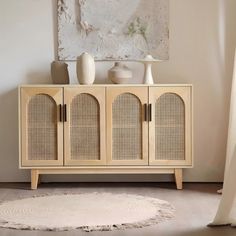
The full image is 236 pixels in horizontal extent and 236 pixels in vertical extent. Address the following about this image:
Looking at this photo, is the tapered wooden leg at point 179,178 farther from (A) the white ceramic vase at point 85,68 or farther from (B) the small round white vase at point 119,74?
(A) the white ceramic vase at point 85,68

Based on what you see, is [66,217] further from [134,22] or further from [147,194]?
[134,22]

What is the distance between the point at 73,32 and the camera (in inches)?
193

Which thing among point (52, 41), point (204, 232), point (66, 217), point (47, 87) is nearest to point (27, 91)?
point (47, 87)

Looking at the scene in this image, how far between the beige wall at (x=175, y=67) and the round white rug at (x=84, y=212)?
926 millimetres

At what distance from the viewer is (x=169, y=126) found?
15.1ft

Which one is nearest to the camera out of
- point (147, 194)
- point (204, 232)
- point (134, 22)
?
Result: point (204, 232)

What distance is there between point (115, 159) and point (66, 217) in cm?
120

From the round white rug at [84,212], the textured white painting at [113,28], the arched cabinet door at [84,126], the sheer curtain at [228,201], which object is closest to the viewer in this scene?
the sheer curtain at [228,201]

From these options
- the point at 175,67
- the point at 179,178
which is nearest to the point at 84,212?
the point at 179,178

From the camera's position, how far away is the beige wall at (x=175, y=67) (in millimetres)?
4914

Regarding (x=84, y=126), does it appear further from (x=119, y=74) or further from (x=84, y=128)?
(x=119, y=74)

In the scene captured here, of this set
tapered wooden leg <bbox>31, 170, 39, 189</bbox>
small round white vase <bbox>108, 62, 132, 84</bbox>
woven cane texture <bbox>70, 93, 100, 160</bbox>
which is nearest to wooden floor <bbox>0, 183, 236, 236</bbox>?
tapered wooden leg <bbox>31, 170, 39, 189</bbox>

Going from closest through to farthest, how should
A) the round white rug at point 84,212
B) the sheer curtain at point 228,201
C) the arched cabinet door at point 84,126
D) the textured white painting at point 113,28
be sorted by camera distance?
1. the sheer curtain at point 228,201
2. the round white rug at point 84,212
3. the arched cabinet door at point 84,126
4. the textured white painting at point 113,28

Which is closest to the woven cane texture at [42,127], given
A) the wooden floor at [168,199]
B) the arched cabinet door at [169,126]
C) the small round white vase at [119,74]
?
the wooden floor at [168,199]
